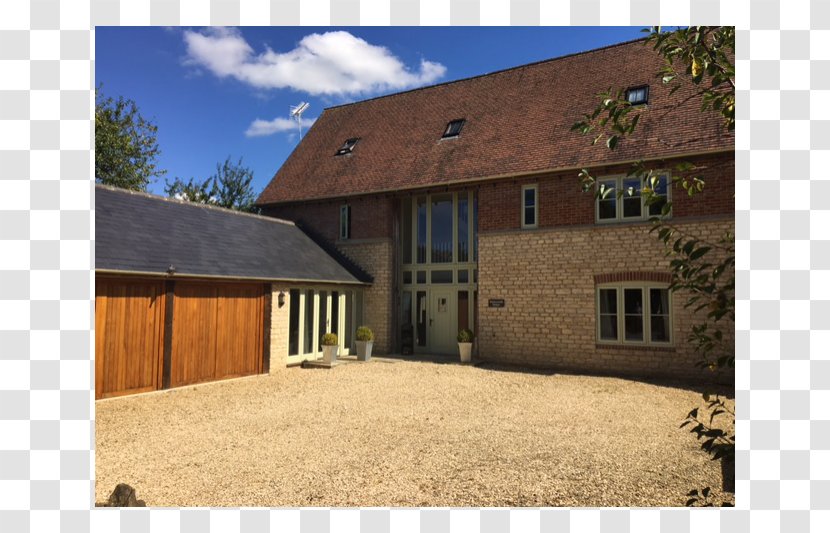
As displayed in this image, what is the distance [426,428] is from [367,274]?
9685mm

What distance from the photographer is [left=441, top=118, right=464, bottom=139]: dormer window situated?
16661mm

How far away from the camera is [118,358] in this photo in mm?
9453

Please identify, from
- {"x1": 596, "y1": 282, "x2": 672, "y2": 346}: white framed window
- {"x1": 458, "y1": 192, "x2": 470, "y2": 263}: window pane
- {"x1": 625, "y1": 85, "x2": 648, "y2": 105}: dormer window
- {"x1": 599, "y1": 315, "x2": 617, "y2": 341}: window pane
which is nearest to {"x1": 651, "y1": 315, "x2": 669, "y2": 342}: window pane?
{"x1": 596, "y1": 282, "x2": 672, "y2": 346}: white framed window

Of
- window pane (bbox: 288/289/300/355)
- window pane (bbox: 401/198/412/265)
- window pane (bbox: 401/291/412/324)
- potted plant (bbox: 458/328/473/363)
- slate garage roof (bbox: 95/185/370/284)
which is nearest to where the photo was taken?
slate garage roof (bbox: 95/185/370/284)

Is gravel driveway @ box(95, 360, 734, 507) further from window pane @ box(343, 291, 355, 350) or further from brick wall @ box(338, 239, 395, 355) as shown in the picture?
brick wall @ box(338, 239, 395, 355)

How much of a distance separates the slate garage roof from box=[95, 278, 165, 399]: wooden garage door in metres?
0.54

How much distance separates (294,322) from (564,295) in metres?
7.25

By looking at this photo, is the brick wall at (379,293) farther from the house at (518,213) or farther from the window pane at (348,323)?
the window pane at (348,323)

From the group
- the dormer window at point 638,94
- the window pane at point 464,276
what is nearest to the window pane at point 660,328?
the window pane at point 464,276

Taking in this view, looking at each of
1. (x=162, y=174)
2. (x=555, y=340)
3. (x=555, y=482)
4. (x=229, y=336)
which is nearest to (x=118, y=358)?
(x=229, y=336)

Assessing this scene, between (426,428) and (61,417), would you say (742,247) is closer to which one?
(61,417)

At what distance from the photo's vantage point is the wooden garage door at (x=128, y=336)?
9.19 m

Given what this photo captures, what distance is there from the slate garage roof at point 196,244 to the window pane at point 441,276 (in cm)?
230

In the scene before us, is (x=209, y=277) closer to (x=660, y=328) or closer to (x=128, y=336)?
(x=128, y=336)
